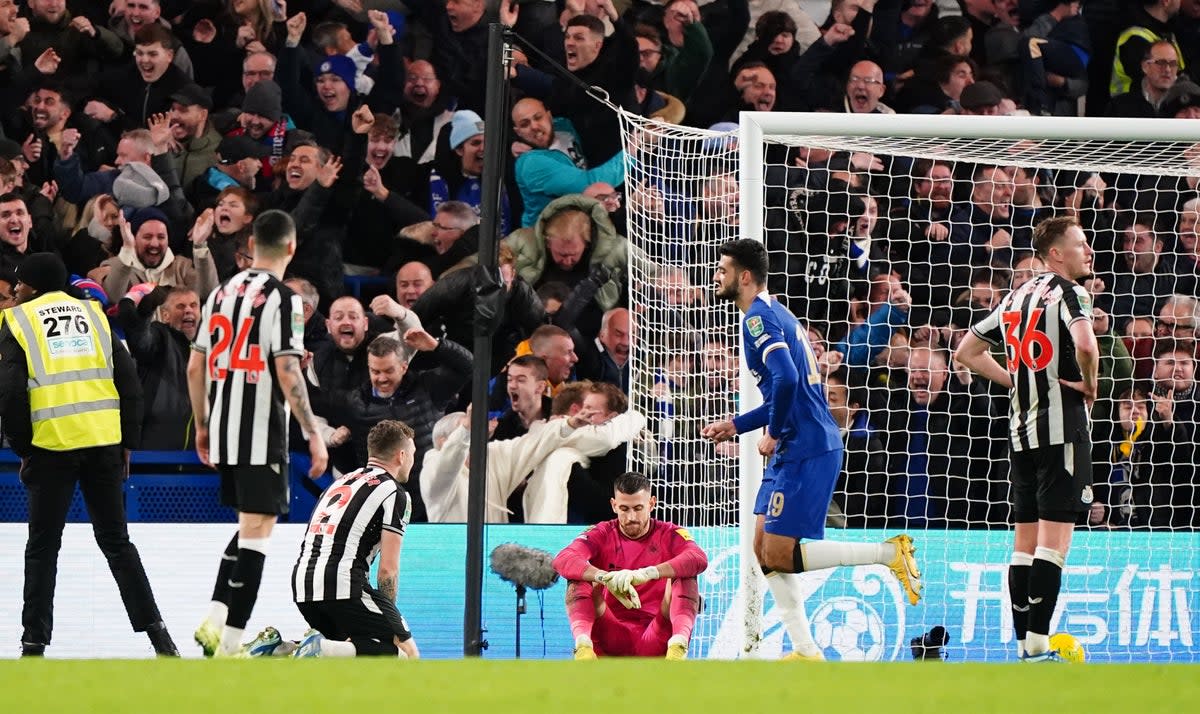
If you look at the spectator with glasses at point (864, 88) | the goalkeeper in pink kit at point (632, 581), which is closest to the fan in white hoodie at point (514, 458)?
the goalkeeper in pink kit at point (632, 581)

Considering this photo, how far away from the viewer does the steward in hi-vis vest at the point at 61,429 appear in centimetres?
656

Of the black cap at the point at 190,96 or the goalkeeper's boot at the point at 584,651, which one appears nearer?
the goalkeeper's boot at the point at 584,651

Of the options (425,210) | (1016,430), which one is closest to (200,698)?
(1016,430)

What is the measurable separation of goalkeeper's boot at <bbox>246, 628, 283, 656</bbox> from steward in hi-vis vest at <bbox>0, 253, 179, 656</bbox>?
1.78 feet

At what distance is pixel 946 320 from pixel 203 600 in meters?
4.59

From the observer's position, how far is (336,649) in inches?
236

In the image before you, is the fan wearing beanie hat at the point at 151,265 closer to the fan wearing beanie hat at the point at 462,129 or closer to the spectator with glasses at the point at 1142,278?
the fan wearing beanie hat at the point at 462,129

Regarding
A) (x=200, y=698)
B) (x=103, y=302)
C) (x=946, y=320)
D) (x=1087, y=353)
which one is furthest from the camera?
(x=946, y=320)

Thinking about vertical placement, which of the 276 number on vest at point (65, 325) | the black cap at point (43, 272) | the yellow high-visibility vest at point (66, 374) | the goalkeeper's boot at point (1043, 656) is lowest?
the goalkeeper's boot at point (1043, 656)

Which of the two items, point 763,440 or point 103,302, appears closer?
point 763,440

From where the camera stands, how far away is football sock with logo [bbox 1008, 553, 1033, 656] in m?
6.23

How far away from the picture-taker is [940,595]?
7.74 meters

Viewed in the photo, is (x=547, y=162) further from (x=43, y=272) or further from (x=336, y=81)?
(x=43, y=272)

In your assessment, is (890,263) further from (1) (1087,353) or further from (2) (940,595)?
(1) (1087,353)
